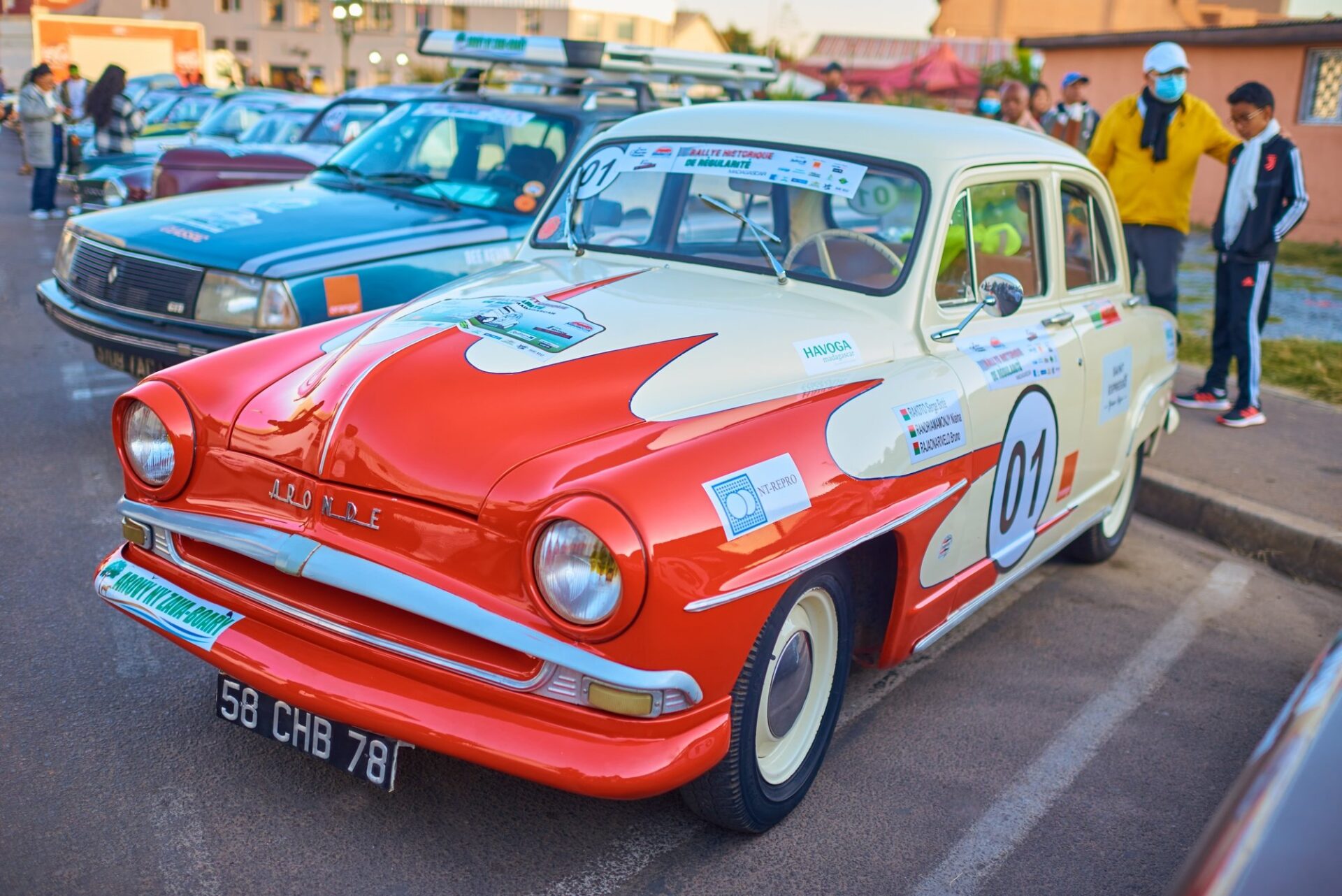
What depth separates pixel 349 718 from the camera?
8.21 ft

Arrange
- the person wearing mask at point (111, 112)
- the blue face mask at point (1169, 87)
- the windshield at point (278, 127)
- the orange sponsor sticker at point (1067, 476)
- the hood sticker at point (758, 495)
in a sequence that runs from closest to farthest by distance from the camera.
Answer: the hood sticker at point (758, 495)
the orange sponsor sticker at point (1067, 476)
the blue face mask at point (1169, 87)
the windshield at point (278, 127)
the person wearing mask at point (111, 112)

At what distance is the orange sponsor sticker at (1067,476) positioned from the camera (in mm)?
4125

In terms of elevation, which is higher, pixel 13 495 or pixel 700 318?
pixel 700 318

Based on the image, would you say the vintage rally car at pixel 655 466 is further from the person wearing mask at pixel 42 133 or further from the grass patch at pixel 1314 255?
the person wearing mask at pixel 42 133

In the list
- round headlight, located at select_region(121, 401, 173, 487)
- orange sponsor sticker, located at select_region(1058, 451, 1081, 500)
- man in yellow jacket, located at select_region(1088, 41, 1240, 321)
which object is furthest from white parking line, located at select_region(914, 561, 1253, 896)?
man in yellow jacket, located at select_region(1088, 41, 1240, 321)

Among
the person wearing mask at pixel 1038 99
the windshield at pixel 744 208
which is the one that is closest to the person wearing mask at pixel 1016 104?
the person wearing mask at pixel 1038 99

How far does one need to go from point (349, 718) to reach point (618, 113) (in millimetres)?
4432

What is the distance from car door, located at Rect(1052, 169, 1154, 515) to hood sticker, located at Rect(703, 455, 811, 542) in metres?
1.86

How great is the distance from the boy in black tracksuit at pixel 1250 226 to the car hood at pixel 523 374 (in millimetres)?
4363

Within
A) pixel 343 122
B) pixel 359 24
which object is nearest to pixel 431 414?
pixel 343 122

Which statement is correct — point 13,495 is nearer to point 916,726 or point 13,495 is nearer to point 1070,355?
point 916,726

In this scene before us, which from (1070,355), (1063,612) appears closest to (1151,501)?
(1063,612)

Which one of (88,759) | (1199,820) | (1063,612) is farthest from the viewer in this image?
(1063,612)

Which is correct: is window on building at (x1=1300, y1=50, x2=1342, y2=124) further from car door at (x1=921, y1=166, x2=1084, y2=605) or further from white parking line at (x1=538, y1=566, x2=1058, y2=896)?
white parking line at (x1=538, y1=566, x2=1058, y2=896)
